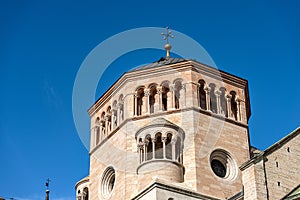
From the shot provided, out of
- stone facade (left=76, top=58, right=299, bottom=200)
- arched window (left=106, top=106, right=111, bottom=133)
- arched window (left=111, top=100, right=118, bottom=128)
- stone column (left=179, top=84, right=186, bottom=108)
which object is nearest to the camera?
stone facade (left=76, top=58, right=299, bottom=200)

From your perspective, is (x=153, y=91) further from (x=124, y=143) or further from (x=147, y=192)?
(x=147, y=192)

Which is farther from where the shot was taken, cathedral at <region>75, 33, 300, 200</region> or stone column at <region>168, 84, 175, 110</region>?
stone column at <region>168, 84, 175, 110</region>

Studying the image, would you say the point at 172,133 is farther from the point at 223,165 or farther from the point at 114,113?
the point at 114,113

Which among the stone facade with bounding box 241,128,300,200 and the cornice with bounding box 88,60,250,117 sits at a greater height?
the cornice with bounding box 88,60,250,117

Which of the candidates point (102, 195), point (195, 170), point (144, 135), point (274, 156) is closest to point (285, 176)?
point (274, 156)

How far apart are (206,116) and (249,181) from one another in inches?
246

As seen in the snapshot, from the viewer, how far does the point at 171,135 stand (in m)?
29.8

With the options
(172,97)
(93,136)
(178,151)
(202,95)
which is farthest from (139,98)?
(178,151)

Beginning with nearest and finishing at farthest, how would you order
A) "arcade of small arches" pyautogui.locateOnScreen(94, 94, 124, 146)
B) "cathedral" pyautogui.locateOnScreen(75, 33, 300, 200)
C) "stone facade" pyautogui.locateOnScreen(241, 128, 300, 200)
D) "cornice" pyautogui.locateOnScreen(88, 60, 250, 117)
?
"stone facade" pyautogui.locateOnScreen(241, 128, 300, 200) < "cathedral" pyautogui.locateOnScreen(75, 33, 300, 200) < "cornice" pyautogui.locateOnScreen(88, 60, 250, 117) < "arcade of small arches" pyautogui.locateOnScreen(94, 94, 124, 146)

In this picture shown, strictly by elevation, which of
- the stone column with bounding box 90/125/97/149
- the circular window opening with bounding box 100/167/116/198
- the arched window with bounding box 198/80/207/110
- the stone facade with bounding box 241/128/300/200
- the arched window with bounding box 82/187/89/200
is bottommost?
the stone facade with bounding box 241/128/300/200

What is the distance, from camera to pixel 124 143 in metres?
31.2

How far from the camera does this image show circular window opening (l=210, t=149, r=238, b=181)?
99.8 feet

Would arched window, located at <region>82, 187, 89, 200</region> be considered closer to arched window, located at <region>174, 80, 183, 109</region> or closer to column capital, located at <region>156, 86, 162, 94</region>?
column capital, located at <region>156, 86, 162, 94</region>

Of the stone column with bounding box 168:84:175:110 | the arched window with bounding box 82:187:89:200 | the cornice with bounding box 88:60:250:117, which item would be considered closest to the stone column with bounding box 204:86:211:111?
the cornice with bounding box 88:60:250:117
